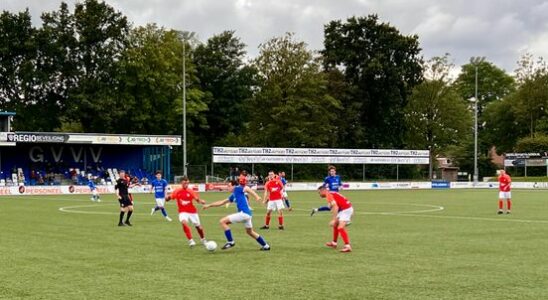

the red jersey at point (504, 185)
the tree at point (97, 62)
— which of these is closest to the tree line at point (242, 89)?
the tree at point (97, 62)

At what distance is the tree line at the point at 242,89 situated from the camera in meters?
71.1

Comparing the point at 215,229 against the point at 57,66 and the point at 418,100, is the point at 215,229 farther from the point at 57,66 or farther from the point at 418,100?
the point at 418,100

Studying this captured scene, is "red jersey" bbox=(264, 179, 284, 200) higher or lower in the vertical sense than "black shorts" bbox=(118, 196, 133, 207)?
higher

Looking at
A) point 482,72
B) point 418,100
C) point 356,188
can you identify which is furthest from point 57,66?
point 482,72

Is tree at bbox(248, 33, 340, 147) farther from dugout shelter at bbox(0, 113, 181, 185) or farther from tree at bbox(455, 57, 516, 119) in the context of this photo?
tree at bbox(455, 57, 516, 119)

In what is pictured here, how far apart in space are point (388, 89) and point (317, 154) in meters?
20.1

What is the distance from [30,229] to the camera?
23.8 metres

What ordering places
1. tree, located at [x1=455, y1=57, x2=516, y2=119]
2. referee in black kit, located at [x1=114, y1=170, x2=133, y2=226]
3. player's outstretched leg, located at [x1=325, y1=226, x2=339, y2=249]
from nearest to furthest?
player's outstretched leg, located at [x1=325, y1=226, x2=339, y2=249] → referee in black kit, located at [x1=114, y1=170, x2=133, y2=226] → tree, located at [x1=455, y1=57, x2=516, y2=119]

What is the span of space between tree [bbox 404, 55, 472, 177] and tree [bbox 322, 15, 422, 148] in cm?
837

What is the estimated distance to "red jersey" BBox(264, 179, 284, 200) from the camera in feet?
85.5

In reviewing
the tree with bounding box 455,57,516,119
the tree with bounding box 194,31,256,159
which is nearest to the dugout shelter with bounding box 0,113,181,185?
the tree with bounding box 194,31,256,159

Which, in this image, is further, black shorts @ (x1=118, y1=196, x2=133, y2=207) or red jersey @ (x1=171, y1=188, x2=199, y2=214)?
black shorts @ (x1=118, y1=196, x2=133, y2=207)

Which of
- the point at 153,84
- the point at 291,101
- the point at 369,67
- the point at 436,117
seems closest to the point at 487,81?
the point at 436,117

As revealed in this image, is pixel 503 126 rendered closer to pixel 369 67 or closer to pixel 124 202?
pixel 369 67
